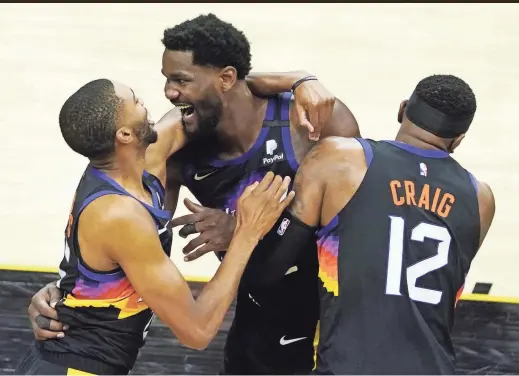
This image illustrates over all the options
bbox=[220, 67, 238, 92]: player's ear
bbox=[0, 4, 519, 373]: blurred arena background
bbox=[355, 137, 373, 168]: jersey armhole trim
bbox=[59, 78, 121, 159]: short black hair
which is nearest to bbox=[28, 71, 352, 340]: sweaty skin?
bbox=[220, 67, 238, 92]: player's ear

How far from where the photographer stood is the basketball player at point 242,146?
3021mm

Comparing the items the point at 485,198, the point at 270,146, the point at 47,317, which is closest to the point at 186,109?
the point at 270,146

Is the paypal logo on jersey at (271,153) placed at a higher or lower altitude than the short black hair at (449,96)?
lower

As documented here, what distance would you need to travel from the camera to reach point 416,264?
249cm

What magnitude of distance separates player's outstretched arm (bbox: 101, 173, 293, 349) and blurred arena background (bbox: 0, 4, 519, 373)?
1712 mm

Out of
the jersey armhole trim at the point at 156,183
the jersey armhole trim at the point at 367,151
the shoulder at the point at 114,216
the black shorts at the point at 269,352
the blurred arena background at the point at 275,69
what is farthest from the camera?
the blurred arena background at the point at 275,69

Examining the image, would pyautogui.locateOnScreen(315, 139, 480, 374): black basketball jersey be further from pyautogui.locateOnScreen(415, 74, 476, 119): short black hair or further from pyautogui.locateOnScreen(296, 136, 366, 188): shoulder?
pyautogui.locateOnScreen(415, 74, 476, 119): short black hair

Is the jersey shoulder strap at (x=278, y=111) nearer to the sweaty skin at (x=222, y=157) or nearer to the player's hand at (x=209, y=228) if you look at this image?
the sweaty skin at (x=222, y=157)

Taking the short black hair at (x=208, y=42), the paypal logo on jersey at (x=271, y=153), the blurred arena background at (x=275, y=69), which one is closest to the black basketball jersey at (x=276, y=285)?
the paypal logo on jersey at (x=271, y=153)

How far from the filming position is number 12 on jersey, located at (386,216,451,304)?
2475 mm

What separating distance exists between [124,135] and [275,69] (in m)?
3.68

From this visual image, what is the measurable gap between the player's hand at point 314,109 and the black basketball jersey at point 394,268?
0.36 m

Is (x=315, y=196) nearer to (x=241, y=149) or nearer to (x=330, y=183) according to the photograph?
(x=330, y=183)

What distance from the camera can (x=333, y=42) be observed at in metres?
6.53
